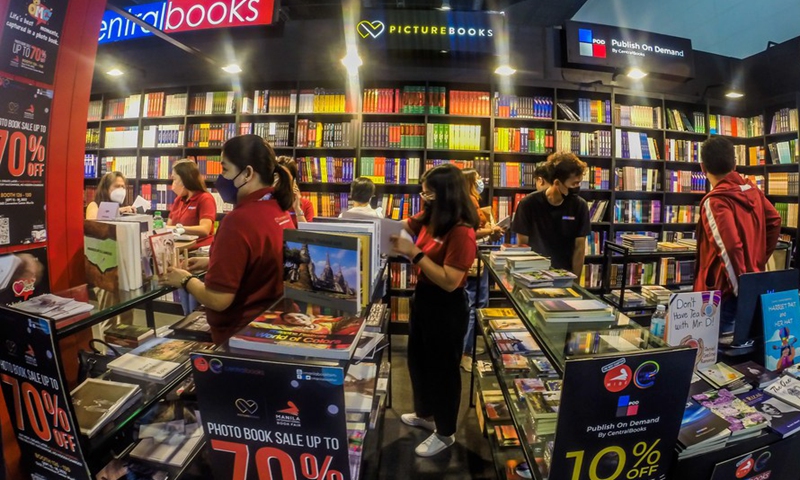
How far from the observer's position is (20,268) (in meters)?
1.31

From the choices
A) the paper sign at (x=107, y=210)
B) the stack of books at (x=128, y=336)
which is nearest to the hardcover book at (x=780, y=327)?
the stack of books at (x=128, y=336)

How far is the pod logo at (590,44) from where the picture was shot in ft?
12.9

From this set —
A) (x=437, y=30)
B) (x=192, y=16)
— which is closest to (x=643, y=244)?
(x=437, y=30)

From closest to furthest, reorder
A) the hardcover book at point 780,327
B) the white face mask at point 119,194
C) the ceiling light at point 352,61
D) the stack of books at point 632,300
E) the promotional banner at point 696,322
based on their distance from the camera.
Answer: the promotional banner at point 696,322 → the hardcover book at point 780,327 → the stack of books at point 632,300 → the white face mask at point 119,194 → the ceiling light at point 352,61

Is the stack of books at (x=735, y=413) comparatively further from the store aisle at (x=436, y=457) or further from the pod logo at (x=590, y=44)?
the pod logo at (x=590, y=44)

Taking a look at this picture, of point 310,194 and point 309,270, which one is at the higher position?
point 310,194

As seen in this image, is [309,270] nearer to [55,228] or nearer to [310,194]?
[55,228]

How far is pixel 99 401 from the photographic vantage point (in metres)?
1.14

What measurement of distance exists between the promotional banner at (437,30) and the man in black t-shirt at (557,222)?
1772mm

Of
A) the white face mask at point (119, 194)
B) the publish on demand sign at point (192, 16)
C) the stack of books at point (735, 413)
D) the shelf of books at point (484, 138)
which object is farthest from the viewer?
the shelf of books at point (484, 138)

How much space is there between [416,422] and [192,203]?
97.9 inches

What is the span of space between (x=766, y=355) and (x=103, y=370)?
2.74 metres

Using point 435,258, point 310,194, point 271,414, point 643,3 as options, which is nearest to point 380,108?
point 310,194

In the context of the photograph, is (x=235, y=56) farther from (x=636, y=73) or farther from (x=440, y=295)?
(x=636, y=73)
